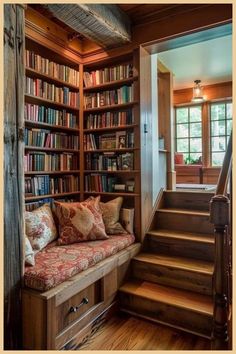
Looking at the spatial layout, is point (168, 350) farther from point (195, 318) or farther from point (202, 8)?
point (202, 8)

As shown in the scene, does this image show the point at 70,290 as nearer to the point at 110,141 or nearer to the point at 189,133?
the point at 110,141

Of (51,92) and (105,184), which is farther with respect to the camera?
(105,184)

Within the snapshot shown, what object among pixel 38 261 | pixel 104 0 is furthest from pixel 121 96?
pixel 38 261

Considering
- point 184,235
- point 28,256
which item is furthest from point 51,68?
point 184,235

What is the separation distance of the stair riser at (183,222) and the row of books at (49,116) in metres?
1.48

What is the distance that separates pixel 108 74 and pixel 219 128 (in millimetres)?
3691

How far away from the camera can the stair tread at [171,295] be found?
2018 mm

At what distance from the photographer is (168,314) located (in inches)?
82.6

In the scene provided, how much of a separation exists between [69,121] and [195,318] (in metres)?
2.31

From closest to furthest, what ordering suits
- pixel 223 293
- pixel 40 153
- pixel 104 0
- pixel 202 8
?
pixel 223 293 < pixel 104 0 < pixel 202 8 < pixel 40 153

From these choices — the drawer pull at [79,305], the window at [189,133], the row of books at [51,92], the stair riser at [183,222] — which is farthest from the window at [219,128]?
the drawer pull at [79,305]

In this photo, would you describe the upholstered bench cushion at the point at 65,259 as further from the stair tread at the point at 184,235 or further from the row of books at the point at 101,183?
the row of books at the point at 101,183

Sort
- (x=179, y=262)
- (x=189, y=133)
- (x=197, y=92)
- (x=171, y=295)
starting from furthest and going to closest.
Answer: (x=189, y=133) < (x=197, y=92) < (x=179, y=262) < (x=171, y=295)

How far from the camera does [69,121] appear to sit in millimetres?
2953
